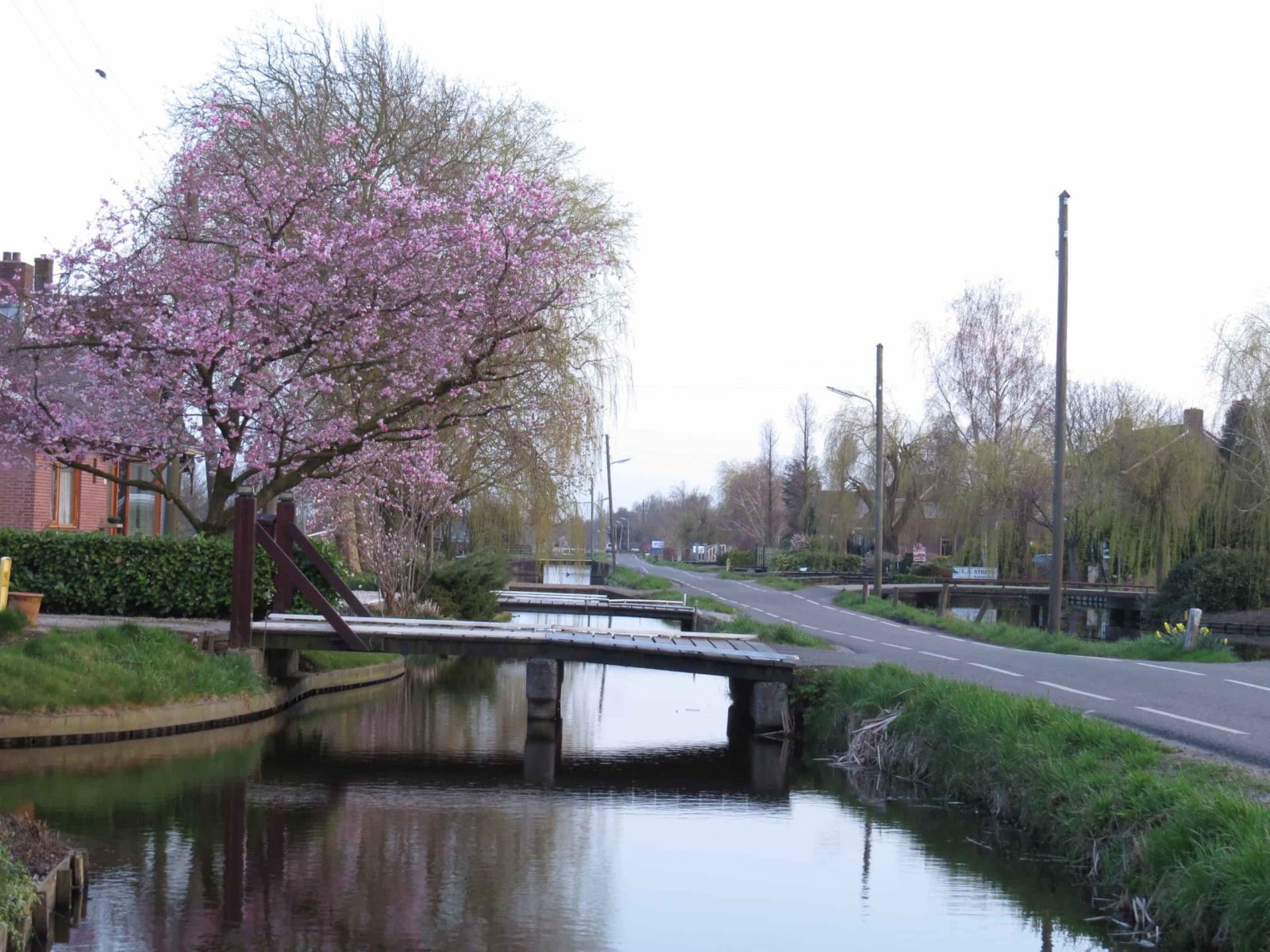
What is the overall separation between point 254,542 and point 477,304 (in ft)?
14.4

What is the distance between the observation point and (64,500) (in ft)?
90.7

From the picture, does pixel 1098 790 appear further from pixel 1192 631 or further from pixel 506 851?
pixel 1192 631

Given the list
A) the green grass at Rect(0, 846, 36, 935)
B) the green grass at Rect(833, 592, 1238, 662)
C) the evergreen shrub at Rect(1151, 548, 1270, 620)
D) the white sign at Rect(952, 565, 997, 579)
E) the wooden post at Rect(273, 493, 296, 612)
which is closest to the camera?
the green grass at Rect(0, 846, 36, 935)

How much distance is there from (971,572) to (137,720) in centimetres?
4734

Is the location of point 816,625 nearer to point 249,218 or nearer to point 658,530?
point 249,218

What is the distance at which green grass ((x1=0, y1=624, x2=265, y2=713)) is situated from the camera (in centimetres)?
1406

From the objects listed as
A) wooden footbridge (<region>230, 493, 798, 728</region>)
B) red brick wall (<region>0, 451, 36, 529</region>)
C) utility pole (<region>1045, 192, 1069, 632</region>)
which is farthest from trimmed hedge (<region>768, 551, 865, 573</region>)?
wooden footbridge (<region>230, 493, 798, 728</region>)

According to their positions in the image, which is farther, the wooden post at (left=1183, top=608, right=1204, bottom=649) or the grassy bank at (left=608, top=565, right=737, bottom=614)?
the grassy bank at (left=608, top=565, right=737, bottom=614)

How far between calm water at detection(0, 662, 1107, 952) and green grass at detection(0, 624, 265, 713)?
681 millimetres

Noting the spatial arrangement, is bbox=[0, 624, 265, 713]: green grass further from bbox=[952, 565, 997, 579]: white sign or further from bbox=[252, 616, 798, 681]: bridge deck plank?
bbox=[952, 565, 997, 579]: white sign

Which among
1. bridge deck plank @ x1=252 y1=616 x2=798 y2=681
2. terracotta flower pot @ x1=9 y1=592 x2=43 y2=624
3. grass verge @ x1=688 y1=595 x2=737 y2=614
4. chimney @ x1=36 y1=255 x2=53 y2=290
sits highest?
chimney @ x1=36 y1=255 x2=53 y2=290

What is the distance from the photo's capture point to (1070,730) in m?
11.1

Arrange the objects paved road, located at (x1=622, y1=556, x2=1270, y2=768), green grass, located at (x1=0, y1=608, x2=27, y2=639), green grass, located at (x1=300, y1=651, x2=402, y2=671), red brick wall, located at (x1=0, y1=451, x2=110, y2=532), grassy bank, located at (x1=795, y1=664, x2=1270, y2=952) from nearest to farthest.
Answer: grassy bank, located at (x1=795, y1=664, x2=1270, y2=952) → paved road, located at (x1=622, y1=556, x2=1270, y2=768) → green grass, located at (x1=0, y1=608, x2=27, y2=639) → green grass, located at (x1=300, y1=651, x2=402, y2=671) → red brick wall, located at (x1=0, y1=451, x2=110, y2=532)

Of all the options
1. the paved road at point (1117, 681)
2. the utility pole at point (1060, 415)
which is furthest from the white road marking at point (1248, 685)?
the utility pole at point (1060, 415)
